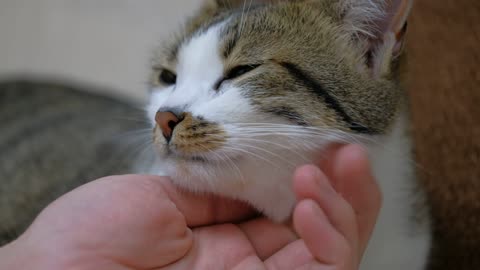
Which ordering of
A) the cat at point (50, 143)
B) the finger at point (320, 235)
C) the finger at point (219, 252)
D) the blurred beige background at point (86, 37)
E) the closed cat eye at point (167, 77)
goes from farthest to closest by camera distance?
the blurred beige background at point (86, 37), the cat at point (50, 143), the closed cat eye at point (167, 77), the finger at point (219, 252), the finger at point (320, 235)

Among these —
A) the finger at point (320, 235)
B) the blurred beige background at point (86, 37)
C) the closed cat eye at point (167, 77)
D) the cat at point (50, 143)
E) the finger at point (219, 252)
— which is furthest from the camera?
the blurred beige background at point (86, 37)

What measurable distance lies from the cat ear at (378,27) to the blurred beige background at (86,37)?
106cm

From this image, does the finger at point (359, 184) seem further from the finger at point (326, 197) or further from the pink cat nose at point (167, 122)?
the pink cat nose at point (167, 122)

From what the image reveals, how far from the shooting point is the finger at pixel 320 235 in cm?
58

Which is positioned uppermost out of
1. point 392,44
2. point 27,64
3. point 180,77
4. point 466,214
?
point 392,44

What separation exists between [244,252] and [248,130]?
0.18 m

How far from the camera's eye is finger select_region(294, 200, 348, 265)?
58 cm

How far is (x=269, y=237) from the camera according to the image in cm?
72

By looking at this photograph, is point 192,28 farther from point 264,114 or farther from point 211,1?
point 264,114

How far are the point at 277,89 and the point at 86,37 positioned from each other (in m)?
1.43

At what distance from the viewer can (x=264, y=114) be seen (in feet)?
2.14

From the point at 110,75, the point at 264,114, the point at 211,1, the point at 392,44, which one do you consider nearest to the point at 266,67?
the point at 264,114

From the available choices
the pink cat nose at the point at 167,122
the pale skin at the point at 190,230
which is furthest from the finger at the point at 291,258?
the pink cat nose at the point at 167,122

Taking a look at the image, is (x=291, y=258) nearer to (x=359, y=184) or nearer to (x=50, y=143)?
(x=359, y=184)
